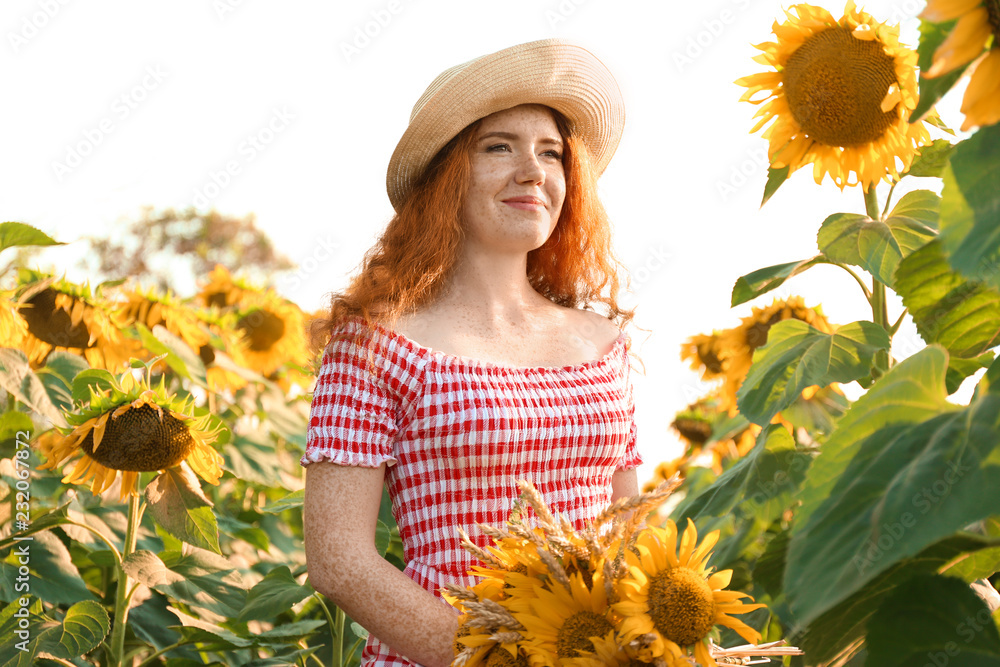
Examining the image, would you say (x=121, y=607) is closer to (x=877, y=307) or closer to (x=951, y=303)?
(x=877, y=307)

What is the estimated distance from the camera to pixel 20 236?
7.60 feet

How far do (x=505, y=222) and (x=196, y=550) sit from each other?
Answer: 51.3 inches

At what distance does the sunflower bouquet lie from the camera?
48.7 inches

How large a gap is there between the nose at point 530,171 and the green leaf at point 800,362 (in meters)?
0.69

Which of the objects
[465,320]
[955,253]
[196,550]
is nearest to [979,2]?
[955,253]

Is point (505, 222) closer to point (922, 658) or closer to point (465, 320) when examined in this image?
point (465, 320)

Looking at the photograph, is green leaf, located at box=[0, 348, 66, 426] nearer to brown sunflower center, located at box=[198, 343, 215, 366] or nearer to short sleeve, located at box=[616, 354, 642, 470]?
brown sunflower center, located at box=[198, 343, 215, 366]

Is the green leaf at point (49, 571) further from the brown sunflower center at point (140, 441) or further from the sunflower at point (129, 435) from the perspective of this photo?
the brown sunflower center at point (140, 441)

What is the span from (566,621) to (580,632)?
28mm

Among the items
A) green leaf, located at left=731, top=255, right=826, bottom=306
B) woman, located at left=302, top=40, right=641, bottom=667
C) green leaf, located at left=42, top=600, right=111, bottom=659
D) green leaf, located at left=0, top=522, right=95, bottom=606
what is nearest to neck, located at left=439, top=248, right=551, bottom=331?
woman, located at left=302, top=40, right=641, bottom=667

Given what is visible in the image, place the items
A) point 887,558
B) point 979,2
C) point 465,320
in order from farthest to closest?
point 465,320
point 979,2
point 887,558

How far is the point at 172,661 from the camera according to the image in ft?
8.23

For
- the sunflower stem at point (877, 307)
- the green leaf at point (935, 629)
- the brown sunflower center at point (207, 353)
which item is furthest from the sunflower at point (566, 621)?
the brown sunflower center at point (207, 353)

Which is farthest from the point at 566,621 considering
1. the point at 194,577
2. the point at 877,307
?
the point at 194,577
